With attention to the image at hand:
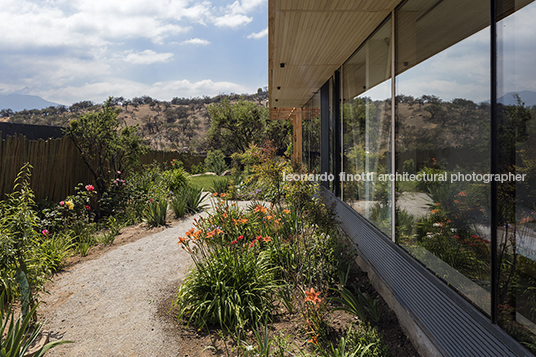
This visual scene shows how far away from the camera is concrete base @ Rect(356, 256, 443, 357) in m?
2.00

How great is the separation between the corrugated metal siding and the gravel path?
70.8 inches

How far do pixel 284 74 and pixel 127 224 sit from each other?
4.28 m

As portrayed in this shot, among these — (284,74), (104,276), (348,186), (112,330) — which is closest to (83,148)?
(104,276)

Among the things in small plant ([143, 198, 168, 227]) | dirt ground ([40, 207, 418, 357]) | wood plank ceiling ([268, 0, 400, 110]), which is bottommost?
dirt ground ([40, 207, 418, 357])

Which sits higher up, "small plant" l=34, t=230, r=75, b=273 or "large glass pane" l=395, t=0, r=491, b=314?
"large glass pane" l=395, t=0, r=491, b=314

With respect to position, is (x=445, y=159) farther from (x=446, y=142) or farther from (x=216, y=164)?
(x=216, y=164)

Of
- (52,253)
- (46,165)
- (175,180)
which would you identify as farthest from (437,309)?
(175,180)

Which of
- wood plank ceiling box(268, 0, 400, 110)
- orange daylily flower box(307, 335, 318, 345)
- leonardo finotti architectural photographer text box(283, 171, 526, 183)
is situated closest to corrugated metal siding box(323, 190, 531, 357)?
leonardo finotti architectural photographer text box(283, 171, 526, 183)

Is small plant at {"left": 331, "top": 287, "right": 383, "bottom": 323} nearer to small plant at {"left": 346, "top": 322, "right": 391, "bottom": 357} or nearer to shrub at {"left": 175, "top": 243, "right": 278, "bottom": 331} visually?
small plant at {"left": 346, "top": 322, "right": 391, "bottom": 357}

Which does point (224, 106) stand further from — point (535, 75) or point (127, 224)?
point (535, 75)

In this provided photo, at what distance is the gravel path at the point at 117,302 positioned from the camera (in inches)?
95.7

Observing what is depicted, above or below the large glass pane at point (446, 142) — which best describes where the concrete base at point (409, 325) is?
below

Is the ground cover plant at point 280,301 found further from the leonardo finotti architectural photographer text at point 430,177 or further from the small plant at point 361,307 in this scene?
the leonardo finotti architectural photographer text at point 430,177

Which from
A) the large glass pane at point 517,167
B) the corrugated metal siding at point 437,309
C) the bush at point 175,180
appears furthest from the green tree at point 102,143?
the large glass pane at point 517,167
